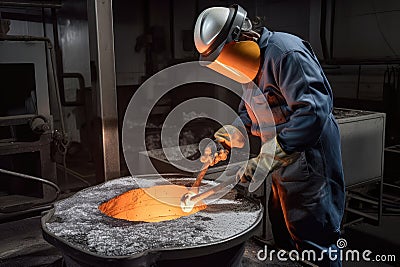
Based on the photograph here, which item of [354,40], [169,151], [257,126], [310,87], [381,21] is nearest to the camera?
[310,87]

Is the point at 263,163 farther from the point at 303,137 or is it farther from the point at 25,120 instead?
the point at 25,120

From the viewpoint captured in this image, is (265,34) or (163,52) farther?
(163,52)

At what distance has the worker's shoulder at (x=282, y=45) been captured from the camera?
1853 millimetres

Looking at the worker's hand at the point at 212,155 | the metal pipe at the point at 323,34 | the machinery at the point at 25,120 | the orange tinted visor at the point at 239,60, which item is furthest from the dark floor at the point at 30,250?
the metal pipe at the point at 323,34

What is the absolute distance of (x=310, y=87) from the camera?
1.78 meters

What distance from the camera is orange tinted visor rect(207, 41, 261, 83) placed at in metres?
1.82

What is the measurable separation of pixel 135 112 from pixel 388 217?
339cm

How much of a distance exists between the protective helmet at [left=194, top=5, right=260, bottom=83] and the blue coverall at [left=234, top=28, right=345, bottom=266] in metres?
0.12

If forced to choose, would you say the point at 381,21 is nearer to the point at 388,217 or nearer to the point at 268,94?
the point at 388,217

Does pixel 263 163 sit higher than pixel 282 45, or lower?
lower

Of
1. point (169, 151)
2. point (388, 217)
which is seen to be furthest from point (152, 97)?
point (388, 217)

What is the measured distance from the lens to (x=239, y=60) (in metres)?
1.87

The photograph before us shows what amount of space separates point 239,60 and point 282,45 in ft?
0.72

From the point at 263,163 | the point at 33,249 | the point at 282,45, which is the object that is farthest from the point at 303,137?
the point at 33,249
